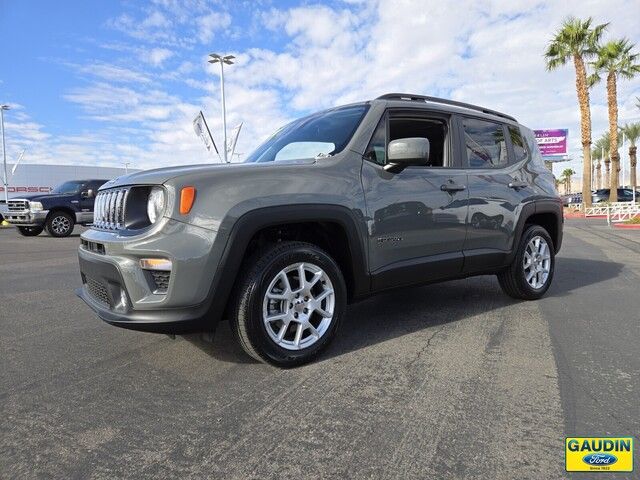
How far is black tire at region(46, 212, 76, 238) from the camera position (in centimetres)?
1424

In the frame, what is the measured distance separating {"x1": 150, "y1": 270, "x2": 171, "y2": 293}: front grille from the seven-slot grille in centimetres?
45

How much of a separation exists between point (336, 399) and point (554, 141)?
53142 mm

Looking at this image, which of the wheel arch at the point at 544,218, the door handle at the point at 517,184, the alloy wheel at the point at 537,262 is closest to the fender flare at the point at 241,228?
the door handle at the point at 517,184

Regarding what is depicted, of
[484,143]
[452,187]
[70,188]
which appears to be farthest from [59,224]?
[452,187]

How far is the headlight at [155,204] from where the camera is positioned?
272 cm

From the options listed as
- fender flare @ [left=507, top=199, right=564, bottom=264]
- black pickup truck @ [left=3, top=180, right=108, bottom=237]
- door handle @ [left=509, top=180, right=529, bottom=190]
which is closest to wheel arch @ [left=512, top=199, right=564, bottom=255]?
fender flare @ [left=507, top=199, right=564, bottom=264]

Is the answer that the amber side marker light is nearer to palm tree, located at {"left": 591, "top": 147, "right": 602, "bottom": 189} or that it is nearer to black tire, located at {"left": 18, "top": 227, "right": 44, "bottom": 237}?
black tire, located at {"left": 18, "top": 227, "right": 44, "bottom": 237}

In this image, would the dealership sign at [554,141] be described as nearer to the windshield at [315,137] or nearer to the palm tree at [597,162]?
the palm tree at [597,162]

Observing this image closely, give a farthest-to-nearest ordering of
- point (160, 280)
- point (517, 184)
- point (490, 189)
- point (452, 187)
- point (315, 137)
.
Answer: point (517, 184), point (490, 189), point (452, 187), point (315, 137), point (160, 280)

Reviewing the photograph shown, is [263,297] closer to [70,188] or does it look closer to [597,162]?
[70,188]

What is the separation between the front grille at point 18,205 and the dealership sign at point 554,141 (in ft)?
153

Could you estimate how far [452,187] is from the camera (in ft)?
12.8

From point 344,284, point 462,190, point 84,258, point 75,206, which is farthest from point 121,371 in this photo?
point 75,206

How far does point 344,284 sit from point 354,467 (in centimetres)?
142
